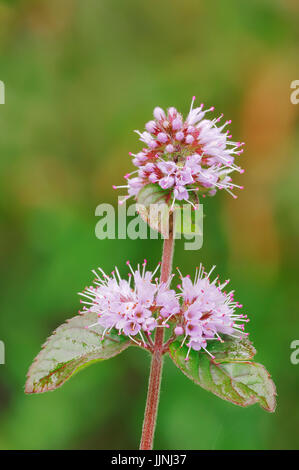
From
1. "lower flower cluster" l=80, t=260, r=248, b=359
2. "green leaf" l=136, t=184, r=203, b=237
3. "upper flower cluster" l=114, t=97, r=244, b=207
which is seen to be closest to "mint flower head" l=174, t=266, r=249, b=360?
"lower flower cluster" l=80, t=260, r=248, b=359

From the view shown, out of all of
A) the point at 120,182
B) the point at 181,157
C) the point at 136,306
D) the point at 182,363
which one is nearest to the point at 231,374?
the point at 182,363

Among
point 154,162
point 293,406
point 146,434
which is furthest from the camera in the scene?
point 293,406

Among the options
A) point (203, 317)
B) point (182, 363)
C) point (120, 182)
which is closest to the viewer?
point (182, 363)

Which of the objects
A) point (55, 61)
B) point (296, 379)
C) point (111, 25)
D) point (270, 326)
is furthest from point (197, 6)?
point (296, 379)

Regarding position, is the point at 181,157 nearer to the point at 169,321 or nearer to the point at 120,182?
the point at 169,321

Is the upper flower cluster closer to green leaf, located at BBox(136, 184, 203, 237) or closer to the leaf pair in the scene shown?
green leaf, located at BBox(136, 184, 203, 237)

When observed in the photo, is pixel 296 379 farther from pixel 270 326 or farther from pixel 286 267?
pixel 286 267
